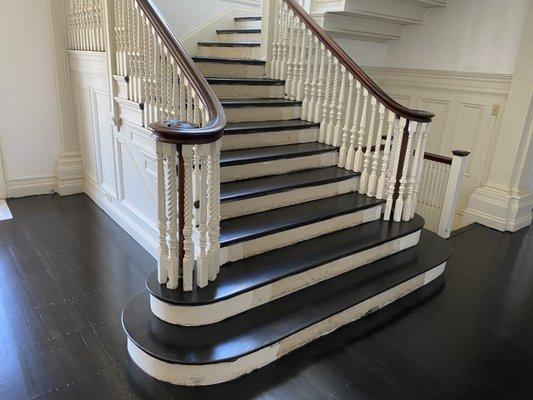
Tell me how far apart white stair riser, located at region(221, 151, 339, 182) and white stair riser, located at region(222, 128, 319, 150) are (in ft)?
0.94

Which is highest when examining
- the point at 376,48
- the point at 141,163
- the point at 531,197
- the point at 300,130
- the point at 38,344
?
the point at 376,48

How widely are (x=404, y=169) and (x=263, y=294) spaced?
1.63 m

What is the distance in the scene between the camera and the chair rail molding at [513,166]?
397 centimetres

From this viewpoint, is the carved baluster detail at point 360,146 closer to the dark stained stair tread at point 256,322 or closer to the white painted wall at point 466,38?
the dark stained stair tread at point 256,322

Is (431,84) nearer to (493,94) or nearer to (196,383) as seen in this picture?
(493,94)

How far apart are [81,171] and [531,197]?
514 cm

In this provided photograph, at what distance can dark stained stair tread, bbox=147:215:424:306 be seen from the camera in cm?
218

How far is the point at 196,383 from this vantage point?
202 centimetres

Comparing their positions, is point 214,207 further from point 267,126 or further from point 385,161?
point 385,161

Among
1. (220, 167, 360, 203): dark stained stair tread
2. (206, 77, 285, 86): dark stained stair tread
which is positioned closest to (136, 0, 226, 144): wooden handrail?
(220, 167, 360, 203): dark stained stair tread

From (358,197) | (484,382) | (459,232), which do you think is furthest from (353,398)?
(459,232)

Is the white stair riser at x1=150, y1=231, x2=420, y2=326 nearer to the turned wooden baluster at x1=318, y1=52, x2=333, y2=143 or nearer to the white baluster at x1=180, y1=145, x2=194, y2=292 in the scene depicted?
the white baluster at x1=180, y1=145, x2=194, y2=292

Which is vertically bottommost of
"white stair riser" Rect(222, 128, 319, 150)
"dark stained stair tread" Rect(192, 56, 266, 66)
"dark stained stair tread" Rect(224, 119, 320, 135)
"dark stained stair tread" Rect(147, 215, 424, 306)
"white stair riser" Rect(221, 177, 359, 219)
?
"dark stained stair tread" Rect(147, 215, 424, 306)

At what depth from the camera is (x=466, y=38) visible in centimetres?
453
